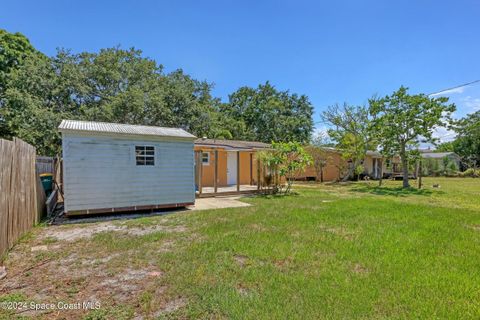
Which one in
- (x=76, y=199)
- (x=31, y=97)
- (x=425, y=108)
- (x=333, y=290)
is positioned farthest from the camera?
(x=31, y=97)

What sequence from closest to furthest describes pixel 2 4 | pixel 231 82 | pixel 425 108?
pixel 2 4
pixel 425 108
pixel 231 82

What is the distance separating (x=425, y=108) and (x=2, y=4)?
22.7 metres

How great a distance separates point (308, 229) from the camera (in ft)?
20.6

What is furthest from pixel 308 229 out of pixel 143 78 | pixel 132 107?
pixel 143 78

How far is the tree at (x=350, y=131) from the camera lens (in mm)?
19984

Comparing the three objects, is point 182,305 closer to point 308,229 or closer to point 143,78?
point 308,229

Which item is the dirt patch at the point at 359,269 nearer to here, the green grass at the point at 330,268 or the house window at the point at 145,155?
the green grass at the point at 330,268

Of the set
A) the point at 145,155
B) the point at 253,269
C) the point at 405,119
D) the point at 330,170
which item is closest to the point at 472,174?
the point at 330,170

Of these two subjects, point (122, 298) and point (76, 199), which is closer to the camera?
point (122, 298)

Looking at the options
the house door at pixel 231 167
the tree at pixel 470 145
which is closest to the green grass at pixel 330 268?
the house door at pixel 231 167

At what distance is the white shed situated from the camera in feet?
24.0

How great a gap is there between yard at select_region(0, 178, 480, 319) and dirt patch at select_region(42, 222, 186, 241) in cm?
2

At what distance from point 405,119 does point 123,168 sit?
15549mm

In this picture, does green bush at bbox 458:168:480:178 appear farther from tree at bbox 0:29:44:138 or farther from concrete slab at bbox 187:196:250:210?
tree at bbox 0:29:44:138
